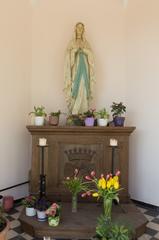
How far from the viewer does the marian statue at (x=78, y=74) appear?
12.6ft

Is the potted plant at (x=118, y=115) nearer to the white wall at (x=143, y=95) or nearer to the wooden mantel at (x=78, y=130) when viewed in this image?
the wooden mantel at (x=78, y=130)

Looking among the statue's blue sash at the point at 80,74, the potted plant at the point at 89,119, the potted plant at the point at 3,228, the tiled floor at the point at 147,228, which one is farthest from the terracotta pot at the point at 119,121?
the potted plant at the point at 3,228

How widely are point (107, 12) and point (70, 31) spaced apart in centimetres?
62

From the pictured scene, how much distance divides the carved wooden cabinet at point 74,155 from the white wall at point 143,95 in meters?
0.46

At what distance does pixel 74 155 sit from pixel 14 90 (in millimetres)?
1227

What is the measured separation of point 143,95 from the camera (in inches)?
157

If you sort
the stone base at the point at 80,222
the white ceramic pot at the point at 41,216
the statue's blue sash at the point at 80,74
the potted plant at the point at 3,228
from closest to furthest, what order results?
the potted plant at the point at 3,228
the stone base at the point at 80,222
the white ceramic pot at the point at 41,216
the statue's blue sash at the point at 80,74

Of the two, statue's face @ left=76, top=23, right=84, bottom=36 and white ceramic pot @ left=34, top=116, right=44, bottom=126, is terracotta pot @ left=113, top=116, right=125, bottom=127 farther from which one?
statue's face @ left=76, top=23, right=84, bottom=36

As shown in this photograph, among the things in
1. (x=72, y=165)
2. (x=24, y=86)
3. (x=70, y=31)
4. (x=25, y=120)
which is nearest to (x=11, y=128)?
(x=25, y=120)

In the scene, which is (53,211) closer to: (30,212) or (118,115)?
(30,212)

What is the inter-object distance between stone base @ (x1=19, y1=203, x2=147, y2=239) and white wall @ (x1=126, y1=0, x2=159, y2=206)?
0.64m

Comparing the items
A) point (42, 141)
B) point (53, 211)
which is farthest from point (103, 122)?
point (53, 211)

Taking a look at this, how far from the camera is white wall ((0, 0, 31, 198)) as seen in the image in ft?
12.4

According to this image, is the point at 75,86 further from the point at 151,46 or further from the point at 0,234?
the point at 0,234
